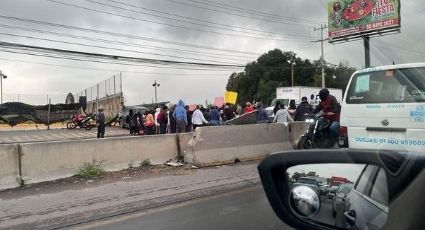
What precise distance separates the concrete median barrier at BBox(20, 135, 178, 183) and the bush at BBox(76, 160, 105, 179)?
0.30 ft

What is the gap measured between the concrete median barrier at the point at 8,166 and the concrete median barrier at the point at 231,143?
403 cm

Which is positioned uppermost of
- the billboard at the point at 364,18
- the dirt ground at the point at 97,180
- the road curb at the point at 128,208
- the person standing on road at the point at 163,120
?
the billboard at the point at 364,18

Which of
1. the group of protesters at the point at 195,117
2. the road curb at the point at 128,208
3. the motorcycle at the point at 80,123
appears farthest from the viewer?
the motorcycle at the point at 80,123

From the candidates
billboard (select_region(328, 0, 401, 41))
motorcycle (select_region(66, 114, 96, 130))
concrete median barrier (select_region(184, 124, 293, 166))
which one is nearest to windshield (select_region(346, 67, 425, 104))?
billboard (select_region(328, 0, 401, 41))

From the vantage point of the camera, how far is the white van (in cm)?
754

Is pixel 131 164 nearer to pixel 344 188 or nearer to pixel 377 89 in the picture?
pixel 377 89

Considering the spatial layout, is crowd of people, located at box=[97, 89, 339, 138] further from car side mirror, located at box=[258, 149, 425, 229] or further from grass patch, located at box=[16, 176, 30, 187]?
car side mirror, located at box=[258, 149, 425, 229]

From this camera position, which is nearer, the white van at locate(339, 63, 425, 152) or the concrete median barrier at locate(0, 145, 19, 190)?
the white van at locate(339, 63, 425, 152)

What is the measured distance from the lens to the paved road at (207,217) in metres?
6.16

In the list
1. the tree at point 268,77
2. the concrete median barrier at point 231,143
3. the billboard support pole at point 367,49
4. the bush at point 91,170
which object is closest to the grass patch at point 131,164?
the bush at point 91,170

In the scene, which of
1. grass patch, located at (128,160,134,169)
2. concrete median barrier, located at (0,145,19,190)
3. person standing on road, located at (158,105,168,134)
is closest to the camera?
concrete median barrier, located at (0,145,19,190)

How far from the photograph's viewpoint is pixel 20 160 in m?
9.63

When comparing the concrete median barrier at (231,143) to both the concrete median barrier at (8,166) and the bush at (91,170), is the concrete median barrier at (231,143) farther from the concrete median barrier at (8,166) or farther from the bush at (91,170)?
the concrete median barrier at (8,166)

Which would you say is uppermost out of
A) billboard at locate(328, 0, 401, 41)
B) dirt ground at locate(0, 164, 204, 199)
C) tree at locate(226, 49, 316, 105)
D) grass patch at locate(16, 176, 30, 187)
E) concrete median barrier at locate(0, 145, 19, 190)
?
tree at locate(226, 49, 316, 105)
